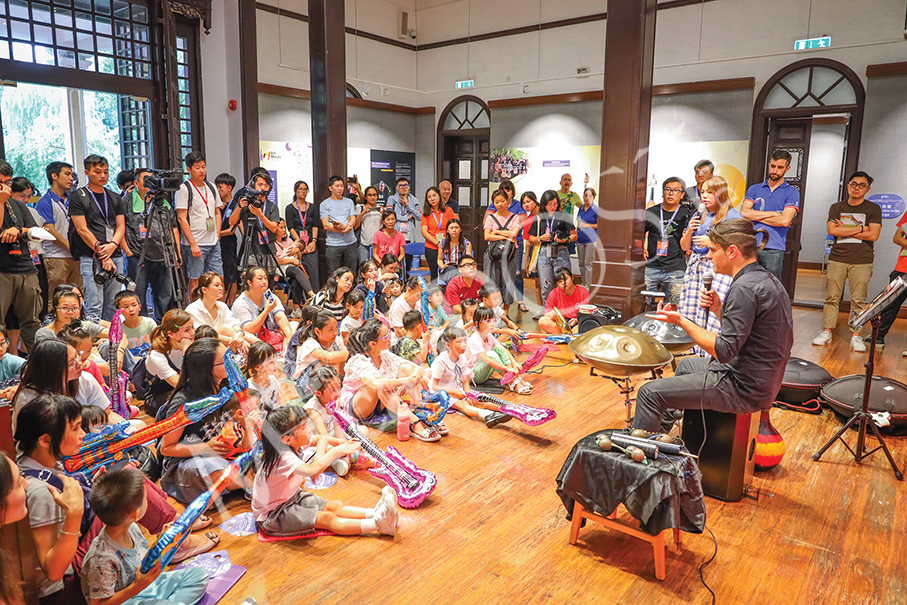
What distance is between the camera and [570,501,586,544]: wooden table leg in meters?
2.71

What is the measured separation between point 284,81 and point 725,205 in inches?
281

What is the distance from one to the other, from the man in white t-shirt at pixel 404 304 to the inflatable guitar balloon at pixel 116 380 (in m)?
2.14

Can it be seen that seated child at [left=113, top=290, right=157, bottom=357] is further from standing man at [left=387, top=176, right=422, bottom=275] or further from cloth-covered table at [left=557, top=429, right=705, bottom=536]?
standing man at [left=387, top=176, right=422, bottom=275]

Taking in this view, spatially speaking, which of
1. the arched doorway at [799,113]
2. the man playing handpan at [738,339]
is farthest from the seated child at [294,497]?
the arched doorway at [799,113]

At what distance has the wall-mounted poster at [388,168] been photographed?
1123 centimetres

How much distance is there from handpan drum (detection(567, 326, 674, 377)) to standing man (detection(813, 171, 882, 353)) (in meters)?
3.81

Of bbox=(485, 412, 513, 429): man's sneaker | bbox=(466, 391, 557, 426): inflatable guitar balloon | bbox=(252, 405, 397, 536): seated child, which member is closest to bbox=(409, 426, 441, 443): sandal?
bbox=(485, 412, 513, 429): man's sneaker

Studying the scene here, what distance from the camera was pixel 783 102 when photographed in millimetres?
7895

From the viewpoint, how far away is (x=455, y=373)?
4.54 meters

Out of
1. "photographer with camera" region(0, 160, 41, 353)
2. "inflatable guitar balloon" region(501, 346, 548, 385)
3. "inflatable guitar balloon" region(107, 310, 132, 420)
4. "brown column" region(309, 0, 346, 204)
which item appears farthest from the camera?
"brown column" region(309, 0, 346, 204)

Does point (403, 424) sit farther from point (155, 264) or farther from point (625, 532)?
point (155, 264)

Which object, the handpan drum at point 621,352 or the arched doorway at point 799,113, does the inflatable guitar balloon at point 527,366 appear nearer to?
the handpan drum at point 621,352

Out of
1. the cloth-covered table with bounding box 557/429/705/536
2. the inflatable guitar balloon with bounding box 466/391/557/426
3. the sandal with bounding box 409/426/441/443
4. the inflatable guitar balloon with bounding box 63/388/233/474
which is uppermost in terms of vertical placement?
the inflatable guitar balloon with bounding box 63/388/233/474

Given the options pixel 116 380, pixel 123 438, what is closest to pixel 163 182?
pixel 116 380
